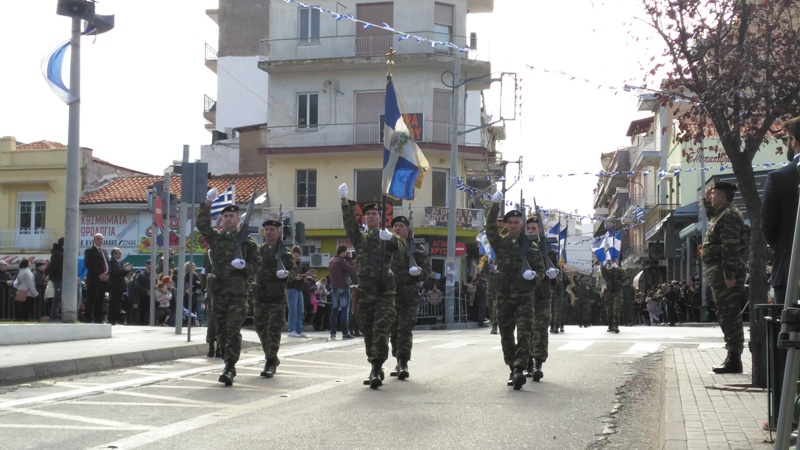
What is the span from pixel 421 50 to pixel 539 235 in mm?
32750

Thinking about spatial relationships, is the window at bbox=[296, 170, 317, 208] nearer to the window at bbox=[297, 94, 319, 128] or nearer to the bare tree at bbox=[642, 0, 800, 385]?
the window at bbox=[297, 94, 319, 128]

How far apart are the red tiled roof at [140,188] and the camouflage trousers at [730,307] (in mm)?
35771

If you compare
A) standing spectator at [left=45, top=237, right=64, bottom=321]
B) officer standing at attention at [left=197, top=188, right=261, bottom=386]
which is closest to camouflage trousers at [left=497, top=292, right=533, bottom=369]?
officer standing at attention at [left=197, top=188, right=261, bottom=386]

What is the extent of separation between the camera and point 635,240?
72000 mm

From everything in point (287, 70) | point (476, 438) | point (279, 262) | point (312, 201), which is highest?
point (287, 70)

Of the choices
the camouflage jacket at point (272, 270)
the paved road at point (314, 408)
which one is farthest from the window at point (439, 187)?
the camouflage jacket at point (272, 270)

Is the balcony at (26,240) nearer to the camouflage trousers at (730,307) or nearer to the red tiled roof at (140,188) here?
the red tiled roof at (140,188)

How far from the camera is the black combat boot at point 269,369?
39.5 ft

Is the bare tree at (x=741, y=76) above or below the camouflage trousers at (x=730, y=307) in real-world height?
above

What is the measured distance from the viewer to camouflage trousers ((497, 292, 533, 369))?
441 inches

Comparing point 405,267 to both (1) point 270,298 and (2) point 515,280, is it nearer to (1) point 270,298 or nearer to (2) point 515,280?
(2) point 515,280

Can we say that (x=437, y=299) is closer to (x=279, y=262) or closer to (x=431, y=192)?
(x=431, y=192)

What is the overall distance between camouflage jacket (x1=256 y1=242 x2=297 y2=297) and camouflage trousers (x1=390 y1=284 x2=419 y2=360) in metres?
1.29

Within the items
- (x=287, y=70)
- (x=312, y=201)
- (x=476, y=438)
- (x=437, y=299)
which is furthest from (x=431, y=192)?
(x=476, y=438)
